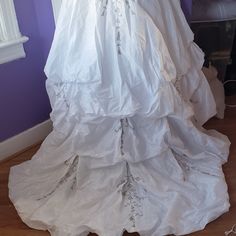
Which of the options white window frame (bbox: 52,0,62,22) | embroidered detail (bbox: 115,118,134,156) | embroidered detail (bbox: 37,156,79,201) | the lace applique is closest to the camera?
the lace applique

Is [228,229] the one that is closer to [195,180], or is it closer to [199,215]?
[199,215]

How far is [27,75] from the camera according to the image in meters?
1.84

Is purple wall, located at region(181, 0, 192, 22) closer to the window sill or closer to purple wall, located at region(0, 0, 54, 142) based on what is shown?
purple wall, located at region(0, 0, 54, 142)

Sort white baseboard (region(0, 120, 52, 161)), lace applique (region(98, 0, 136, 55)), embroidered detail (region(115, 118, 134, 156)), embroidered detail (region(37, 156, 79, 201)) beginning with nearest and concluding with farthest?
lace applique (region(98, 0, 136, 55))
embroidered detail (region(115, 118, 134, 156))
embroidered detail (region(37, 156, 79, 201))
white baseboard (region(0, 120, 52, 161))

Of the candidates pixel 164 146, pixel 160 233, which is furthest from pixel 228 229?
pixel 164 146

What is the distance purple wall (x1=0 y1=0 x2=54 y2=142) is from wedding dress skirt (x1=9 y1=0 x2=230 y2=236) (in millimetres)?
333

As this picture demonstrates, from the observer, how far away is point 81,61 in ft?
4.55

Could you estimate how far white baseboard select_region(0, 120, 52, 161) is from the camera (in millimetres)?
1861

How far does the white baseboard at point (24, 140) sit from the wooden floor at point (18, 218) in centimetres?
4

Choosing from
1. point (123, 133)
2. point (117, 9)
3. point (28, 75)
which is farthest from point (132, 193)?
point (28, 75)

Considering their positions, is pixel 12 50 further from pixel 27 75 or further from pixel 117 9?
pixel 117 9

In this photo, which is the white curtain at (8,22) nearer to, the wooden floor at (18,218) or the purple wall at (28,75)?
the purple wall at (28,75)

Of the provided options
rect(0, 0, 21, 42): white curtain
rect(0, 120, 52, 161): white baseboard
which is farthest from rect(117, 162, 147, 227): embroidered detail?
rect(0, 0, 21, 42): white curtain

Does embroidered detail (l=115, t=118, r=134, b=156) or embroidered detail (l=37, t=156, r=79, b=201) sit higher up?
embroidered detail (l=115, t=118, r=134, b=156)
